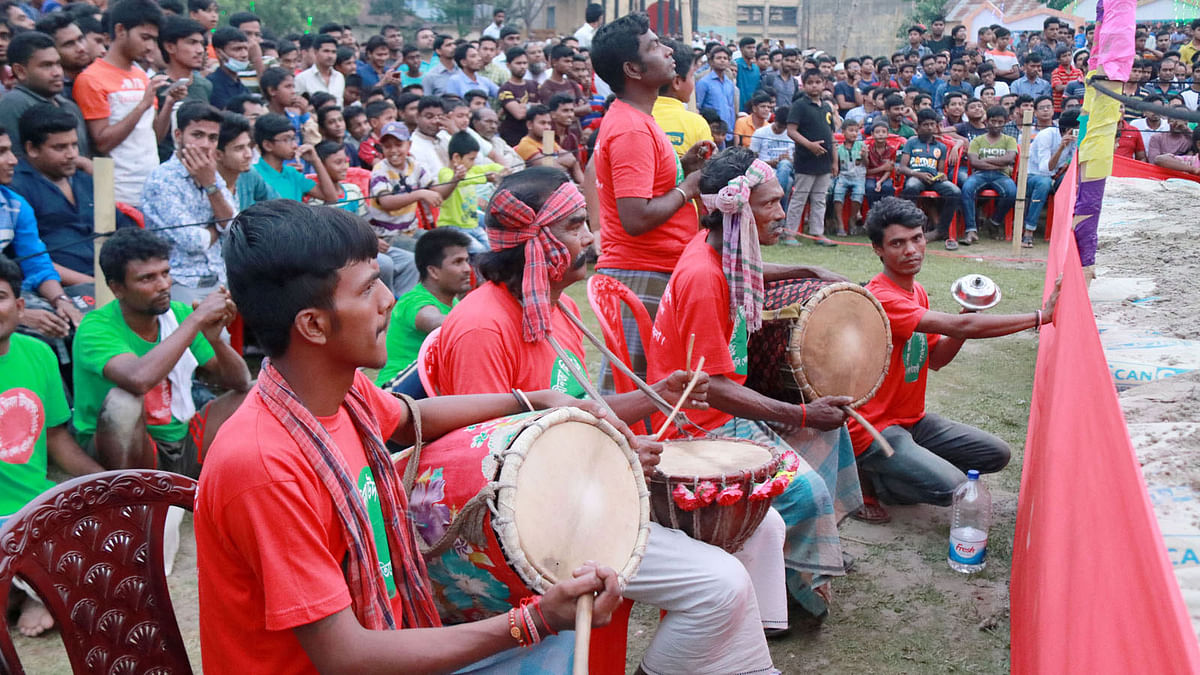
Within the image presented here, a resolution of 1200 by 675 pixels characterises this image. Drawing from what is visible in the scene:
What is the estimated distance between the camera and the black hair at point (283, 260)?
6.11 feet

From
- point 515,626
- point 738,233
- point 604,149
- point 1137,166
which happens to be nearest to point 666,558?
point 515,626

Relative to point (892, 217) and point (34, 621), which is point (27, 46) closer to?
point (34, 621)

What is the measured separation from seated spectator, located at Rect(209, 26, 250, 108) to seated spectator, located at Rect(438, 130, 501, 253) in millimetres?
1791

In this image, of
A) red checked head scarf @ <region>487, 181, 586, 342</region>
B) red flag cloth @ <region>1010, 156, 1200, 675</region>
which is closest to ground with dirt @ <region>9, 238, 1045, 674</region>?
red flag cloth @ <region>1010, 156, 1200, 675</region>

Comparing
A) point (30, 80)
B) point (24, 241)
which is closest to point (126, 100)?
point (30, 80)

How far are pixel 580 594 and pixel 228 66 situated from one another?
8.15 meters

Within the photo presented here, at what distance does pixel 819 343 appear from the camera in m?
3.80

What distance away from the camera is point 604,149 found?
4473 mm

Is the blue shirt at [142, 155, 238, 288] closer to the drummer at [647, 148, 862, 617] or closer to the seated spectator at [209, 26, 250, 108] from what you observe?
the seated spectator at [209, 26, 250, 108]

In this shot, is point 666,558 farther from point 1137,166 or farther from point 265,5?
point 265,5

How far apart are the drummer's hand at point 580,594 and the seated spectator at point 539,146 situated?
8213 mm

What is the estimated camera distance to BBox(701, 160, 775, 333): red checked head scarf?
3574 mm

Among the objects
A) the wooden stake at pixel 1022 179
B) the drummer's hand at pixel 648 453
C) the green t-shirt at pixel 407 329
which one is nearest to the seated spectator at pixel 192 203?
the green t-shirt at pixel 407 329

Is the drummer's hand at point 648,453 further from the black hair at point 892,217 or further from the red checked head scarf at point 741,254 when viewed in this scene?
the black hair at point 892,217
